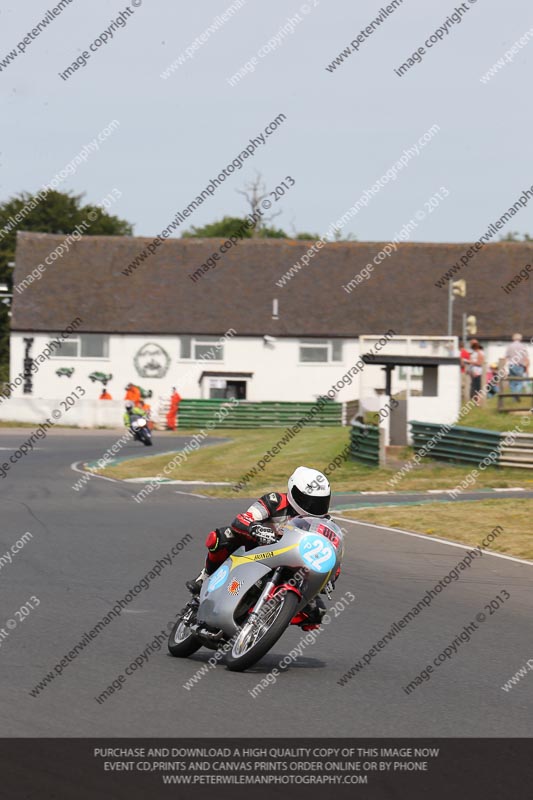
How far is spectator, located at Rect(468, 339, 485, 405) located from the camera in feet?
108

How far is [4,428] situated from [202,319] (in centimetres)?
1363

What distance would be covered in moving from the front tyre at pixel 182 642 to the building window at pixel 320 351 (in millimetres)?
47794

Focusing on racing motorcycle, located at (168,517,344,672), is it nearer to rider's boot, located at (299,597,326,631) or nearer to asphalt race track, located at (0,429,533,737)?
rider's boot, located at (299,597,326,631)

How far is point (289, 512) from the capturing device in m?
8.52

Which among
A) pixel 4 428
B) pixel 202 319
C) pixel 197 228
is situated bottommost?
pixel 4 428

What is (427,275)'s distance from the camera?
58.6m

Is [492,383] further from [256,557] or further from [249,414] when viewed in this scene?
[256,557]

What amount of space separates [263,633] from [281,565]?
0.43 m

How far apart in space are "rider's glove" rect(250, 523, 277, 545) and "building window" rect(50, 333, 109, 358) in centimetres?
4888
